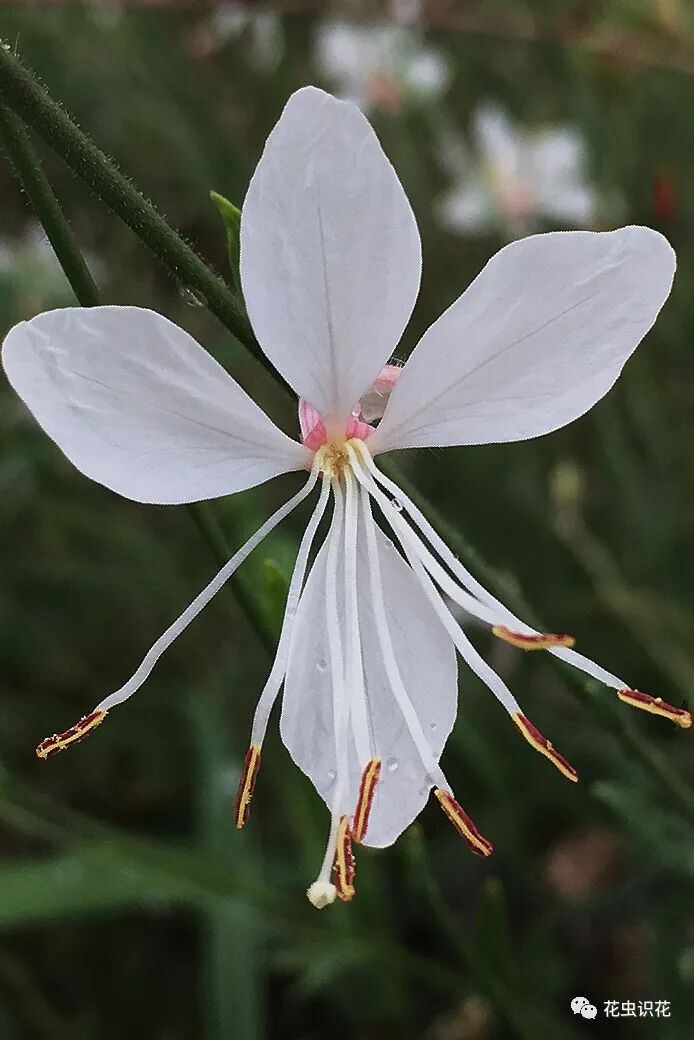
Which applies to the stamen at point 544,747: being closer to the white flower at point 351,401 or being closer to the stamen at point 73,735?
the white flower at point 351,401

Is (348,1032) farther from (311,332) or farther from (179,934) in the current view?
(311,332)

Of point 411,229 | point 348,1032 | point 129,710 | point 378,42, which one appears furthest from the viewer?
point 378,42

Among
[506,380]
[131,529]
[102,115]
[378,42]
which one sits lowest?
[506,380]

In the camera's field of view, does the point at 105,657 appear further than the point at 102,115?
No

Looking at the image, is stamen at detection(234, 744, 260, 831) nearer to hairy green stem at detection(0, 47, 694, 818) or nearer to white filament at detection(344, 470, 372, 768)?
white filament at detection(344, 470, 372, 768)

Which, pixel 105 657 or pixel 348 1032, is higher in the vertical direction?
pixel 105 657

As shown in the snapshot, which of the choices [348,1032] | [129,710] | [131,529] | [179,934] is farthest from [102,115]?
[348,1032]
